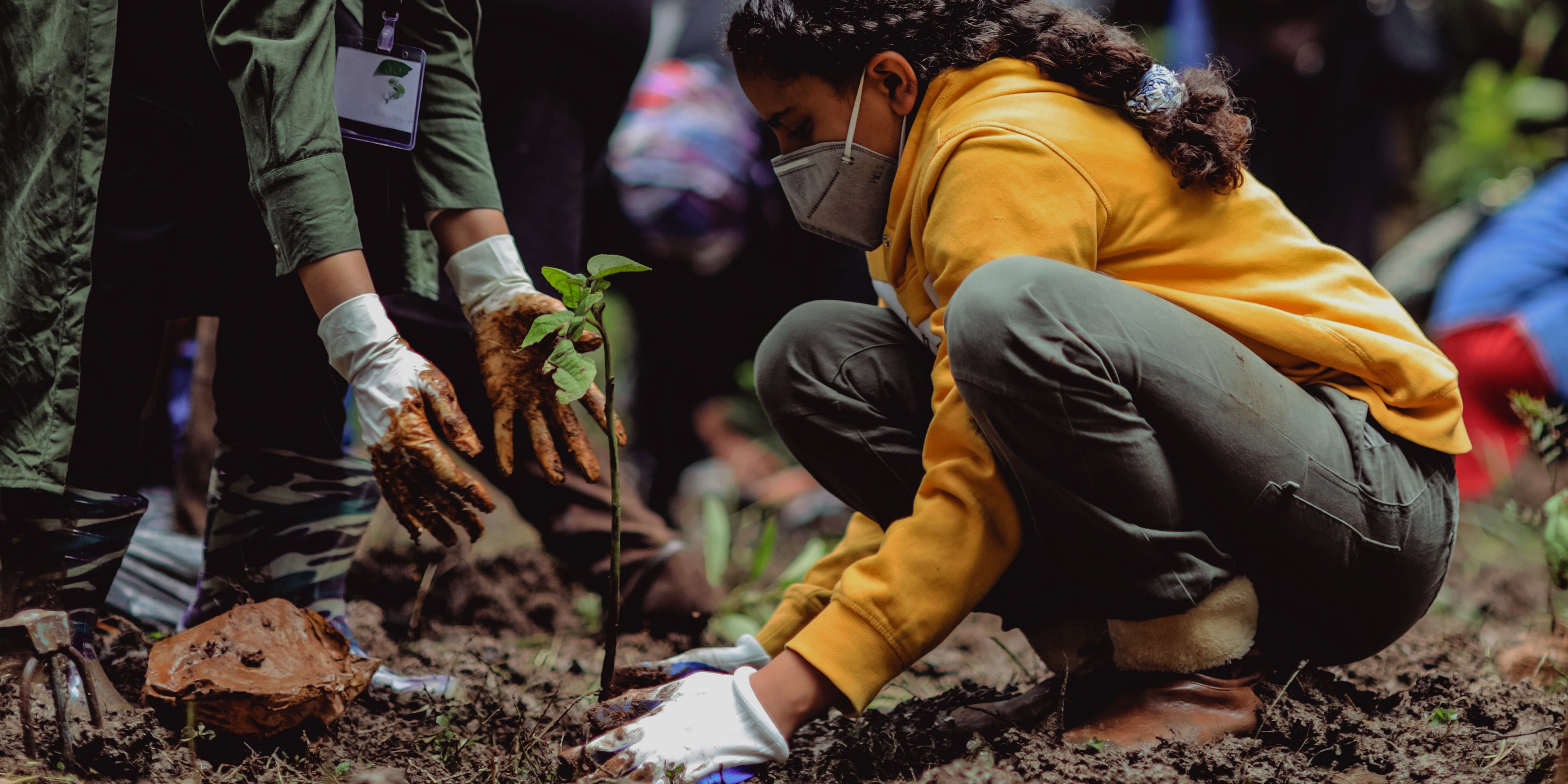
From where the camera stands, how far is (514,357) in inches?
60.8

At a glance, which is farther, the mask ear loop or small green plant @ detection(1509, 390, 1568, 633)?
small green plant @ detection(1509, 390, 1568, 633)

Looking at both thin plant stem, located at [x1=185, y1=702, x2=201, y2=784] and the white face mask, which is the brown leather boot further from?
thin plant stem, located at [x1=185, y1=702, x2=201, y2=784]

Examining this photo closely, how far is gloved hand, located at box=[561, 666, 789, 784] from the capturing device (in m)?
1.21

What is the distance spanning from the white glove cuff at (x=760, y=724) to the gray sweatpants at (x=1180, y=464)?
392 millimetres

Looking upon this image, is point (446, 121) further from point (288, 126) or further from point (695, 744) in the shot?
point (695, 744)

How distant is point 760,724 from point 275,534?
966 mm

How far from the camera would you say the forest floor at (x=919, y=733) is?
50.1 inches

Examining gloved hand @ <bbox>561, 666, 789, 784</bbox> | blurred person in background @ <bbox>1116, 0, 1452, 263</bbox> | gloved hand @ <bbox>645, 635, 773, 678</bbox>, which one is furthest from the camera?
blurred person in background @ <bbox>1116, 0, 1452, 263</bbox>

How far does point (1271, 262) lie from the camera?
1.37 metres

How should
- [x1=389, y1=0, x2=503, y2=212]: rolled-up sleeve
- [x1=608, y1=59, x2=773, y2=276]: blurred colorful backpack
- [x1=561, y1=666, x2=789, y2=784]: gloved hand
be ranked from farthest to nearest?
1. [x1=608, y1=59, x2=773, y2=276]: blurred colorful backpack
2. [x1=389, y1=0, x2=503, y2=212]: rolled-up sleeve
3. [x1=561, y1=666, x2=789, y2=784]: gloved hand

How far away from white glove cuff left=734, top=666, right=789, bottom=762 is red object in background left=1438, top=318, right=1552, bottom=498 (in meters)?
2.53

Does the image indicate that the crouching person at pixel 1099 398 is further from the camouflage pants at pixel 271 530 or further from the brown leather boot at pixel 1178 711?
the camouflage pants at pixel 271 530

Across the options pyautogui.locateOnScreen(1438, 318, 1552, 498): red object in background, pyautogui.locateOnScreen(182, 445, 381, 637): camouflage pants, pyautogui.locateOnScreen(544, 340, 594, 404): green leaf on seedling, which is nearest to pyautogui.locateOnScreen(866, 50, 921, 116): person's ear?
pyautogui.locateOnScreen(544, 340, 594, 404): green leaf on seedling

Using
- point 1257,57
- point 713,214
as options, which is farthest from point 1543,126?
point 713,214
